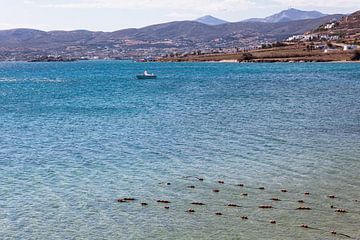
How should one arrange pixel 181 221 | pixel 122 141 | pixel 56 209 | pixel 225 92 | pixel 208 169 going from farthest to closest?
pixel 225 92 → pixel 122 141 → pixel 208 169 → pixel 56 209 → pixel 181 221

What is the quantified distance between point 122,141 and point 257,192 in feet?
66.6

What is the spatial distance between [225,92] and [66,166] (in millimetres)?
68998

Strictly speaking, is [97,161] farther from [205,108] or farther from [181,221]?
[205,108]

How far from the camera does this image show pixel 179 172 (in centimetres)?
3672

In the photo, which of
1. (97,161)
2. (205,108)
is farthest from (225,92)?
(97,161)

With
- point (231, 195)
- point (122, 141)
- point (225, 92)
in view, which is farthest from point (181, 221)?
point (225, 92)

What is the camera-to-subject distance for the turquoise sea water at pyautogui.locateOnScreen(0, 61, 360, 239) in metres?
26.6

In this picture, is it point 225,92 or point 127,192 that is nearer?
point 127,192

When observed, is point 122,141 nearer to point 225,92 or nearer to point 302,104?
point 302,104

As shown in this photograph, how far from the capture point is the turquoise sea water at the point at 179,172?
26578 millimetres

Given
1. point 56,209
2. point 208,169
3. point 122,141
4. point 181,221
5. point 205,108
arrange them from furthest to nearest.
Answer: point 205,108
point 122,141
point 208,169
point 56,209
point 181,221

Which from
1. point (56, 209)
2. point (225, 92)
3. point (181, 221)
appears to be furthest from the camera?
point (225, 92)

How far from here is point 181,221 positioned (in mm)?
27094

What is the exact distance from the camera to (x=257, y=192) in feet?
104
